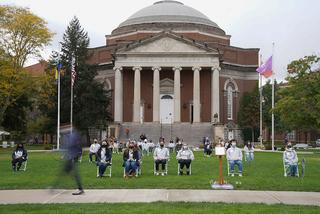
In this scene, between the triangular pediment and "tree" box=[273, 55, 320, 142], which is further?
the triangular pediment

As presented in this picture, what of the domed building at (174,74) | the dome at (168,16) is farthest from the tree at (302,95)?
the dome at (168,16)

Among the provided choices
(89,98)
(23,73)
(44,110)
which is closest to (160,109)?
(89,98)

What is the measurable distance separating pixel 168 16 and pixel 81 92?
65.7ft

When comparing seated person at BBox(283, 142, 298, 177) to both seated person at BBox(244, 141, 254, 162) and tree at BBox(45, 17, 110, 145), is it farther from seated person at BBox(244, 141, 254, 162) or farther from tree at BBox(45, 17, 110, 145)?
tree at BBox(45, 17, 110, 145)

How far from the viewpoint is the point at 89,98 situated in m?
51.0

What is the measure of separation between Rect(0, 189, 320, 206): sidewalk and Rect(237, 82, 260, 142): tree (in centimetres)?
4301

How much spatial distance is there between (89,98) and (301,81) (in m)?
27.5

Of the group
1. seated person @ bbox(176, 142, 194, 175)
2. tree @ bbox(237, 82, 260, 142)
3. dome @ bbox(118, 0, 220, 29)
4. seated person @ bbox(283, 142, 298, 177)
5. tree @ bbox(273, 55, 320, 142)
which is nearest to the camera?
seated person @ bbox(283, 142, 298, 177)

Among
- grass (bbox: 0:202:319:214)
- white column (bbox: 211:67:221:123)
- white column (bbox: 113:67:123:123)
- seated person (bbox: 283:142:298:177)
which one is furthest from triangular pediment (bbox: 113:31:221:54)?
grass (bbox: 0:202:319:214)

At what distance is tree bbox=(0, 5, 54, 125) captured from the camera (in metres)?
38.4

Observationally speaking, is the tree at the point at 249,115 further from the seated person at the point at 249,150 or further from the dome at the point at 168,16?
the seated person at the point at 249,150

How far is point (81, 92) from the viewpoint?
52.2m

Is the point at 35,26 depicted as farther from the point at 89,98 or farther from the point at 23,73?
the point at 89,98

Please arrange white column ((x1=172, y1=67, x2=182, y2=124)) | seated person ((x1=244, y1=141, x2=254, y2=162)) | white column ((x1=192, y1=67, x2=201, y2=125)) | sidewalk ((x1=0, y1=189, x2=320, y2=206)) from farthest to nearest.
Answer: white column ((x1=192, y1=67, x2=201, y2=125))
white column ((x1=172, y1=67, x2=182, y2=124))
seated person ((x1=244, y1=141, x2=254, y2=162))
sidewalk ((x1=0, y1=189, x2=320, y2=206))
